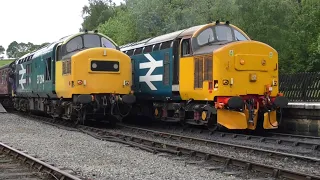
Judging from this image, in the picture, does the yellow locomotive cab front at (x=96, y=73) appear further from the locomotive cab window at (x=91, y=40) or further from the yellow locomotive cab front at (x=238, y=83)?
Result: the yellow locomotive cab front at (x=238, y=83)

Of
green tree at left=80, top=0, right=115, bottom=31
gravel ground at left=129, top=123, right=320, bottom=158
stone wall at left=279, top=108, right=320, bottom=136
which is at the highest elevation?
green tree at left=80, top=0, right=115, bottom=31

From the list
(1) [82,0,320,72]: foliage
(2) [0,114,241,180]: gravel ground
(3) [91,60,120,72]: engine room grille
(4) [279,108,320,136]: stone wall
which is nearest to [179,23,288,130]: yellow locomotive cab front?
(4) [279,108,320,136]: stone wall

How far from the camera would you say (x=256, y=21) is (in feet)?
131

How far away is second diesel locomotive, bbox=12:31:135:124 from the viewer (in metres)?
16.1

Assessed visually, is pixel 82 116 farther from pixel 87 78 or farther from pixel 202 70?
pixel 202 70

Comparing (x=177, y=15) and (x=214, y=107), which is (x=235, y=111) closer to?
(x=214, y=107)

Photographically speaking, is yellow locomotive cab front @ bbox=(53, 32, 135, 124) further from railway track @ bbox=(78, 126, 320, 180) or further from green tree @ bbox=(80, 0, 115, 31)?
green tree @ bbox=(80, 0, 115, 31)

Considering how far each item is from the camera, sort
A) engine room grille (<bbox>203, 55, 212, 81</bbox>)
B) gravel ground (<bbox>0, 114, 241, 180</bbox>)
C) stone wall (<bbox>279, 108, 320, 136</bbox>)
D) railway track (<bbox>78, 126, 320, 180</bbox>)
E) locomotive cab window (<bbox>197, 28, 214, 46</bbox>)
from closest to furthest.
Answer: railway track (<bbox>78, 126, 320, 180</bbox>)
gravel ground (<bbox>0, 114, 241, 180</bbox>)
engine room grille (<bbox>203, 55, 212, 81</bbox>)
stone wall (<bbox>279, 108, 320, 136</bbox>)
locomotive cab window (<bbox>197, 28, 214, 46</bbox>)

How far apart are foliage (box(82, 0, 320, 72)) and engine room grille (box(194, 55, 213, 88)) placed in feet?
82.8

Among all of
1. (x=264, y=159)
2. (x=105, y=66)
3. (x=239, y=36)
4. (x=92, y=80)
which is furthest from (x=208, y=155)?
(x=105, y=66)

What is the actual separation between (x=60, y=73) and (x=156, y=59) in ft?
12.4

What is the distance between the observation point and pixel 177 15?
39.9m

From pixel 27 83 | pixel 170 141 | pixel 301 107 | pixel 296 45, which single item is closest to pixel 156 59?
pixel 170 141

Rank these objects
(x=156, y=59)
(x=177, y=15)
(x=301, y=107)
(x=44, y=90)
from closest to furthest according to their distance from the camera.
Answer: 1. (x=301, y=107)
2. (x=156, y=59)
3. (x=44, y=90)
4. (x=177, y=15)
